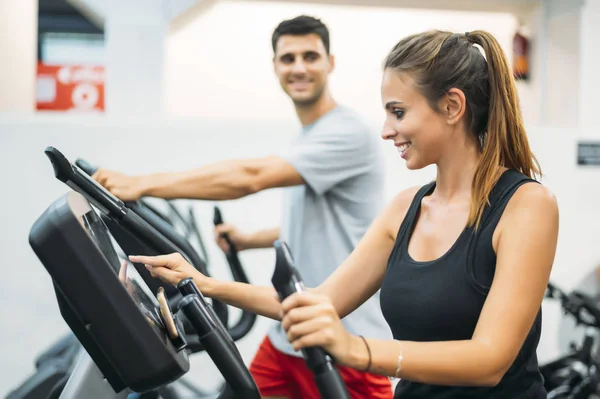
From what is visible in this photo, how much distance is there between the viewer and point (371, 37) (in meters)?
6.46

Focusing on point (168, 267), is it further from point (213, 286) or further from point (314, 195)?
point (314, 195)

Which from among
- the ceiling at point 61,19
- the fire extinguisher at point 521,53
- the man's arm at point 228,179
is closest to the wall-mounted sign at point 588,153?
the fire extinguisher at point 521,53

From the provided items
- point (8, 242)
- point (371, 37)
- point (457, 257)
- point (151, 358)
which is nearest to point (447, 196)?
point (457, 257)

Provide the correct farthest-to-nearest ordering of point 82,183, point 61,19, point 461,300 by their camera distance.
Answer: point 61,19 → point 82,183 → point 461,300

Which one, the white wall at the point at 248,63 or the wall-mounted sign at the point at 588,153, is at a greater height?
the white wall at the point at 248,63

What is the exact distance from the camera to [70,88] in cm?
681

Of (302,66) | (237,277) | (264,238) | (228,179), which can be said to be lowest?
(237,277)

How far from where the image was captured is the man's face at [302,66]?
2424 mm

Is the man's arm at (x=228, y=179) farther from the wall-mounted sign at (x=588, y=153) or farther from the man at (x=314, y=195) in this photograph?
the wall-mounted sign at (x=588, y=153)

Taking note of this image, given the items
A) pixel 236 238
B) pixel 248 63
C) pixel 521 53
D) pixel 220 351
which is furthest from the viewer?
pixel 248 63

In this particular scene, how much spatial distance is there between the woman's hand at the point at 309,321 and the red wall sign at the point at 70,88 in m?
6.04

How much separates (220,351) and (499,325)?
16.6 inches

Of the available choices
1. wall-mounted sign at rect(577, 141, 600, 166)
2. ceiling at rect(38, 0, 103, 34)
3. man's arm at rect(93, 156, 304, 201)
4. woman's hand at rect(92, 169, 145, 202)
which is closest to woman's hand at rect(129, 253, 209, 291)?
woman's hand at rect(92, 169, 145, 202)

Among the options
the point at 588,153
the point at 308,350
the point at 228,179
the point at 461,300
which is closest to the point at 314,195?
the point at 228,179
